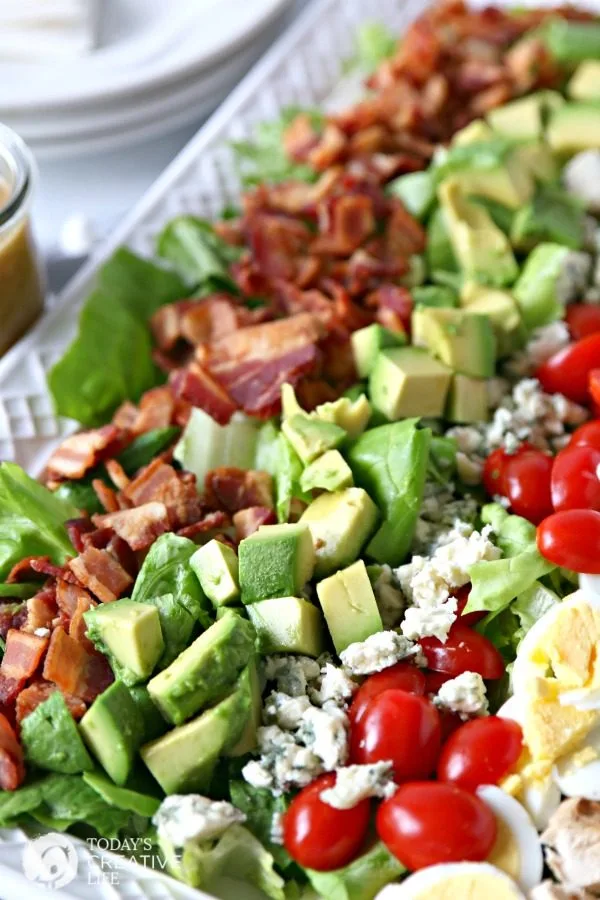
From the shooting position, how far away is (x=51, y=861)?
1.90 m

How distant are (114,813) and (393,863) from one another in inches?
20.9

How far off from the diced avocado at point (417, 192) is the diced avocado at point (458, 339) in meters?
0.61

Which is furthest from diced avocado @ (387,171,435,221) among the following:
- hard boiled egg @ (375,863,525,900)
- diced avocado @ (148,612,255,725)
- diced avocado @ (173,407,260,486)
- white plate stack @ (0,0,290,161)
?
hard boiled egg @ (375,863,525,900)

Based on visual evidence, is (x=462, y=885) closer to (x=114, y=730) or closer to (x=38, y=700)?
(x=114, y=730)

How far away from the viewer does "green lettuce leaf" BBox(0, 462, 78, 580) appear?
7.71 ft

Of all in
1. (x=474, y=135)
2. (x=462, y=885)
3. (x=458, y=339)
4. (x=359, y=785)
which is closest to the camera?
(x=462, y=885)

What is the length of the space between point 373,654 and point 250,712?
27 cm

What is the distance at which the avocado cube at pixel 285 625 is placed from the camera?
6.84ft

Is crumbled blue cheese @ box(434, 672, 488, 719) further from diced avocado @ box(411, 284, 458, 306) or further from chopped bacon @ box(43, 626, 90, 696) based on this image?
diced avocado @ box(411, 284, 458, 306)

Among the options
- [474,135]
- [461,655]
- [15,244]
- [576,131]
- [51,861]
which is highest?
[15,244]

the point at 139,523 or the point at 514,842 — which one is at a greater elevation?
the point at 139,523

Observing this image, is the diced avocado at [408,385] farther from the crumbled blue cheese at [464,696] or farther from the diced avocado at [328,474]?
the crumbled blue cheese at [464,696]

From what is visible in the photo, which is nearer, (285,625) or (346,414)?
(285,625)

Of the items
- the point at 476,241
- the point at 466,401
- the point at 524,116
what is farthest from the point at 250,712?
the point at 524,116
